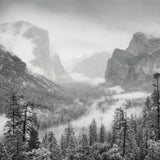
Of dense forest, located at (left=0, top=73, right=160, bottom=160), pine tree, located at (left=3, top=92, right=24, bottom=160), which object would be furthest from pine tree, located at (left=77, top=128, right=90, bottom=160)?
pine tree, located at (left=3, top=92, right=24, bottom=160)

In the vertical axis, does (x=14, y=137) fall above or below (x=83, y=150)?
above

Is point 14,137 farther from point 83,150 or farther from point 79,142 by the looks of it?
point 79,142

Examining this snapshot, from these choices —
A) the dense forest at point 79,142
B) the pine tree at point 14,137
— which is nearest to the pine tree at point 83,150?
the dense forest at point 79,142

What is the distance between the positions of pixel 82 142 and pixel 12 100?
12881mm

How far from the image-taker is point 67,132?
93250 millimetres

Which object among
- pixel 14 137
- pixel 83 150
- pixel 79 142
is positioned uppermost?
pixel 14 137

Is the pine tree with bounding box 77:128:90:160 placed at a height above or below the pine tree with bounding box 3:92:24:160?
below

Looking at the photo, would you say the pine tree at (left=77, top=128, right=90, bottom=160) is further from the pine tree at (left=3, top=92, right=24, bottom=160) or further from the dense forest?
the pine tree at (left=3, top=92, right=24, bottom=160)

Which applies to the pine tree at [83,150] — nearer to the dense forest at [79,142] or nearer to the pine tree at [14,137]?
the dense forest at [79,142]

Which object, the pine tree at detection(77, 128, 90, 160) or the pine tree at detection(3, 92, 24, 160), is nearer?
the pine tree at detection(3, 92, 24, 160)

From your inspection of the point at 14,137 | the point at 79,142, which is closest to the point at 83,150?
the point at 79,142

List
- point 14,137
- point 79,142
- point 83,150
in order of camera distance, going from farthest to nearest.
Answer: point 79,142
point 83,150
point 14,137

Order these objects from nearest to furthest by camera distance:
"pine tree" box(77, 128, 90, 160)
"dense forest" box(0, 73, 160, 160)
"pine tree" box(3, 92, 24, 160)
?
"pine tree" box(3, 92, 24, 160) < "dense forest" box(0, 73, 160, 160) < "pine tree" box(77, 128, 90, 160)

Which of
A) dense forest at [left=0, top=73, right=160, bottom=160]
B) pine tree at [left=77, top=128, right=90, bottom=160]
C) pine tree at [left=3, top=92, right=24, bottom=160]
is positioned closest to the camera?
pine tree at [left=3, top=92, right=24, bottom=160]
